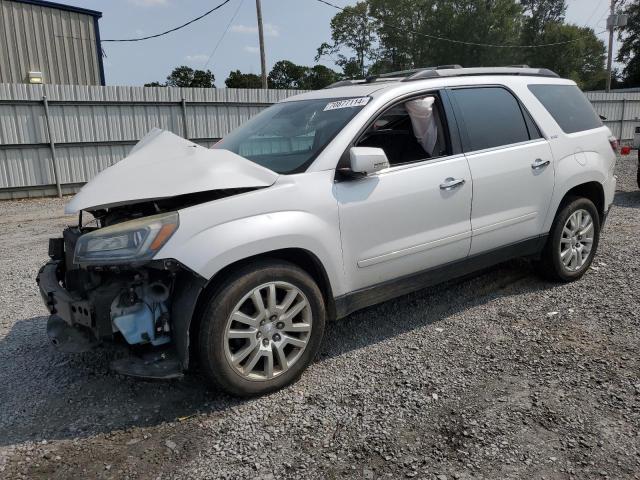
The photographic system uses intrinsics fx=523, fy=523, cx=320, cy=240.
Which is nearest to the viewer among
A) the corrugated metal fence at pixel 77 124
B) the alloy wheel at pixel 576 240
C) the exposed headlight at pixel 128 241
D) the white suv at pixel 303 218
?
the exposed headlight at pixel 128 241

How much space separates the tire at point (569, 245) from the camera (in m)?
4.61

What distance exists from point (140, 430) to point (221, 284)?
90 cm

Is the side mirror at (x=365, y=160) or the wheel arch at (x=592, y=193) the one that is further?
the wheel arch at (x=592, y=193)

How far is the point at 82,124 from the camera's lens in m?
11.8

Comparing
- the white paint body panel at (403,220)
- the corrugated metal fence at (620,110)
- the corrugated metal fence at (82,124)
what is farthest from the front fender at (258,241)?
the corrugated metal fence at (620,110)

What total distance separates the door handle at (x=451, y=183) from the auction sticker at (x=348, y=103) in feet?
2.61

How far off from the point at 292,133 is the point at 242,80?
176 ft

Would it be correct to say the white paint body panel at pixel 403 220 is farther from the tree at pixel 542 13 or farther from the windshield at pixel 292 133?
the tree at pixel 542 13

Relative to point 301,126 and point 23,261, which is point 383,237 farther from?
point 23,261

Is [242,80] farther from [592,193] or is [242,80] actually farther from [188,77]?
[592,193]

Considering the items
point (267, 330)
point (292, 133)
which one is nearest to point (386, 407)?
point (267, 330)

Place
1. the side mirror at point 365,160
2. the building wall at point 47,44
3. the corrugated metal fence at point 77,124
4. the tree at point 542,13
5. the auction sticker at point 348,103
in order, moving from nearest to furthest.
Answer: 1. the side mirror at point 365,160
2. the auction sticker at point 348,103
3. the corrugated metal fence at point 77,124
4. the building wall at point 47,44
5. the tree at point 542,13

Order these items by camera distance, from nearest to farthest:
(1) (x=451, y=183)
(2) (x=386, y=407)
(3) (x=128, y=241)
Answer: (3) (x=128, y=241) → (2) (x=386, y=407) → (1) (x=451, y=183)

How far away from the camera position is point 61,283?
342cm
